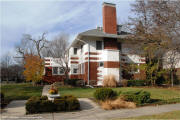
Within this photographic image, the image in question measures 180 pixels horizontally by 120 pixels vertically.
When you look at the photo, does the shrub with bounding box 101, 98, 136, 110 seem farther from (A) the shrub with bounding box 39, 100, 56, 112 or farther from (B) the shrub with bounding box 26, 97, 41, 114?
(B) the shrub with bounding box 26, 97, 41, 114

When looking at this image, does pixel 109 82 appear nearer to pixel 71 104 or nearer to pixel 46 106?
pixel 71 104

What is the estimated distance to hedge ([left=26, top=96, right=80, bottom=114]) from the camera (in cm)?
777

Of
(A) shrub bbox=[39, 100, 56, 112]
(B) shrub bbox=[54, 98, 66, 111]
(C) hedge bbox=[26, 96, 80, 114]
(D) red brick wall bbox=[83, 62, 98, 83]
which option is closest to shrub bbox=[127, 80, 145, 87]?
(D) red brick wall bbox=[83, 62, 98, 83]

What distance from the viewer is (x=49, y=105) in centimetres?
802

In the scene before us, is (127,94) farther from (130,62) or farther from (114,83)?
(130,62)

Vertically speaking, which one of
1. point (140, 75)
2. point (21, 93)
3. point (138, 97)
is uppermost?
point (140, 75)

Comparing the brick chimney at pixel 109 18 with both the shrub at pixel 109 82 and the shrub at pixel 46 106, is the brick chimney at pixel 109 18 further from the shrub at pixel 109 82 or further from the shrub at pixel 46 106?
the shrub at pixel 46 106

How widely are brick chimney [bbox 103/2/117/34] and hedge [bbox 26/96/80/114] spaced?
15.2m

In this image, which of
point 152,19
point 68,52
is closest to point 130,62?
point 152,19

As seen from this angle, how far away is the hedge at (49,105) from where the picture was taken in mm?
7766

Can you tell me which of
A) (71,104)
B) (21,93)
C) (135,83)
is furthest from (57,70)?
(71,104)

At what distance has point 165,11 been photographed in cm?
1359

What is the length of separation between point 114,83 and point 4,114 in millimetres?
13636

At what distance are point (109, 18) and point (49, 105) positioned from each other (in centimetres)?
1699
